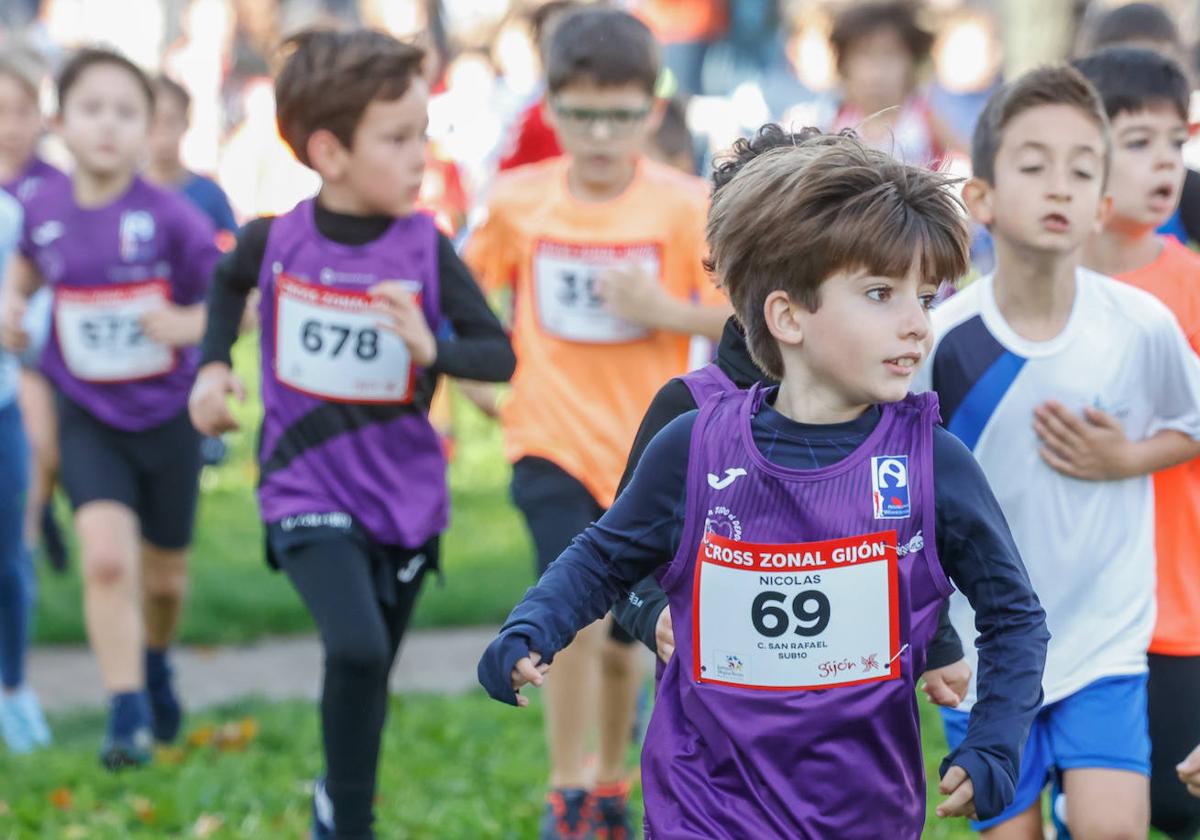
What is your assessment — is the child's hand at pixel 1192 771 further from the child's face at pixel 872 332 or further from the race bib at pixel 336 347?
the race bib at pixel 336 347

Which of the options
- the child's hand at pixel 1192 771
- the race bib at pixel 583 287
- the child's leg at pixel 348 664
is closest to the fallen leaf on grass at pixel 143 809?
the child's leg at pixel 348 664

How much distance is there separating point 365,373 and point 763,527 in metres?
2.10

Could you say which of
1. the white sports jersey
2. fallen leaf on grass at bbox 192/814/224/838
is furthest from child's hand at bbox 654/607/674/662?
fallen leaf on grass at bbox 192/814/224/838

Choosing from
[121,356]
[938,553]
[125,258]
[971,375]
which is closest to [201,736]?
[121,356]

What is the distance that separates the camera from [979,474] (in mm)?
3096

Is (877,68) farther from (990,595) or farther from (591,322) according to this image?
(990,595)

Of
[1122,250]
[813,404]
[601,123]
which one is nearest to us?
[813,404]

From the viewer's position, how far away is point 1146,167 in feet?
14.7

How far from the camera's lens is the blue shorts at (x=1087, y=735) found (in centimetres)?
397

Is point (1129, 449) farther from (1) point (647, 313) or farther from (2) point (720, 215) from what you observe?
(1) point (647, 313)

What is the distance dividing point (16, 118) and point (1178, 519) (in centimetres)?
559

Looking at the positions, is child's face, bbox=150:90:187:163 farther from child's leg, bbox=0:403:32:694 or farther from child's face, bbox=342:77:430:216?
child's face, bbox=342:77:430:216

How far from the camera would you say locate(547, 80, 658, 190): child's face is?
551 cm

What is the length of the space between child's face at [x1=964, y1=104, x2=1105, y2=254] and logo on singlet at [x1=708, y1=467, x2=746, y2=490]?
1224mm
